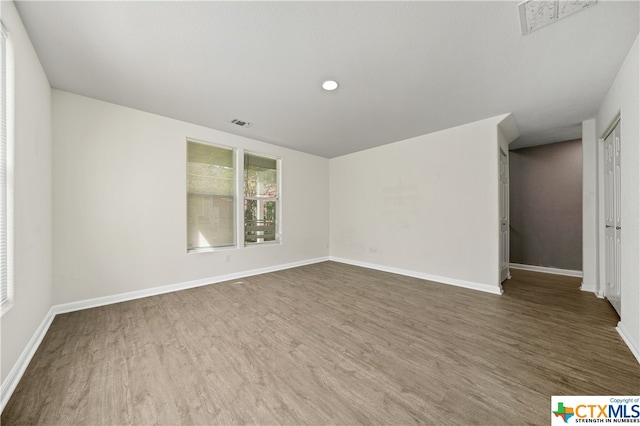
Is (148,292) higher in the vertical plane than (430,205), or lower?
lower

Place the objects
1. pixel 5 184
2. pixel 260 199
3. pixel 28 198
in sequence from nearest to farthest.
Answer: pixel 5 184 → pixel 28 198 → pixel 260 199

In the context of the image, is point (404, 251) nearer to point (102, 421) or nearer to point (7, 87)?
point (102, 421)

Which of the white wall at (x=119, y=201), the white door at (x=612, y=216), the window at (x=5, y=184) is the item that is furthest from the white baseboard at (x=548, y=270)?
the window at (x=5, y=184)

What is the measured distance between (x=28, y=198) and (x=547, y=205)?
304 inches

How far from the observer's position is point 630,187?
6.93 ft

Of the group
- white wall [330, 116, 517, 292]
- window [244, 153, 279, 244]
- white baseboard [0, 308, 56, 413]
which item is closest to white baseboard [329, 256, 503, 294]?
white wall [330, 116, 517, 292]

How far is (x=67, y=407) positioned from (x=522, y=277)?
603 cm

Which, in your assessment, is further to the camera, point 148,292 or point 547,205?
point 547,205

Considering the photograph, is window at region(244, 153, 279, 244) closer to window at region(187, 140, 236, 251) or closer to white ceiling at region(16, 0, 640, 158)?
window at region(187, 140, 236, 251)

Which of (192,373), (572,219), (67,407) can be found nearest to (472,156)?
(572,219)

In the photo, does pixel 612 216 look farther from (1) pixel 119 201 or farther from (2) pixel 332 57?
(1) pixel 119 201

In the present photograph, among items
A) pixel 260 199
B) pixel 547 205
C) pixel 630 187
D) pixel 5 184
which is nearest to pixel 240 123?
pixel 260 199

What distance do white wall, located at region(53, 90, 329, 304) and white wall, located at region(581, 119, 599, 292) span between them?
5775mm

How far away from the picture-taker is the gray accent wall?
4.51 metres
